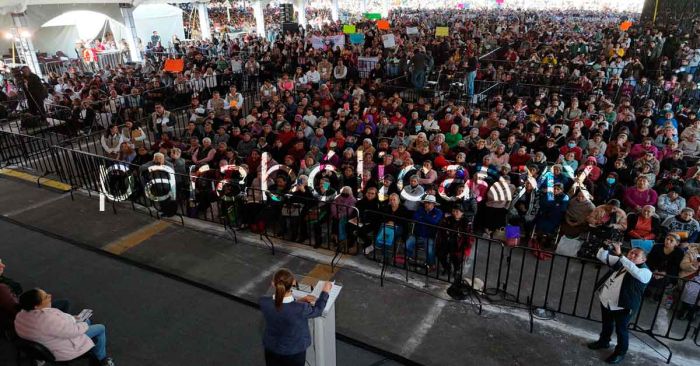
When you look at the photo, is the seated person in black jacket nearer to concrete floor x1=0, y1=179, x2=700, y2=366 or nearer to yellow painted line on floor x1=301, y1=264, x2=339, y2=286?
concrete floor x1=0, y1=179, x2=700, y2=366

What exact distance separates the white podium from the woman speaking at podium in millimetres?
119

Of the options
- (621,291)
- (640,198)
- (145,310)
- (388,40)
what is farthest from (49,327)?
(388,40)

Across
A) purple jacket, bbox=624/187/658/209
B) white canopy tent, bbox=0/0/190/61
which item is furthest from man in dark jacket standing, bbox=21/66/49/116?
purple jacket, bbox=624/187/658/209

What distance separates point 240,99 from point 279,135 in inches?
159

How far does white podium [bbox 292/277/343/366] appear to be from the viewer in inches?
159

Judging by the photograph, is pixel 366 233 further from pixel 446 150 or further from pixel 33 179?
pixel 33 179

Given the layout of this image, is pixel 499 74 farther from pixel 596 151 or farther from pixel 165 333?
pixel 165 333

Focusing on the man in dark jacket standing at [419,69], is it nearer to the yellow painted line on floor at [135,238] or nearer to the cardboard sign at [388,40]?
the cardboard sign at [388,40]

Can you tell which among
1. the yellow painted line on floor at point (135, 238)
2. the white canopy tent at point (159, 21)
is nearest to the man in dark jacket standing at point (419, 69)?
the yellow painted line on floor at point (135, 238)

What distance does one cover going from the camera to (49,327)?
168 inches

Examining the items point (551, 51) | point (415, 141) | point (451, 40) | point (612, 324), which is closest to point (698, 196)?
point (612, 324)

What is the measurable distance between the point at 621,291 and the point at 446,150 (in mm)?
5020

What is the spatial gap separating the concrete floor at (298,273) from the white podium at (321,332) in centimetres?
113

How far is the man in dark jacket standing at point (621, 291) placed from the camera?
16.1ft
